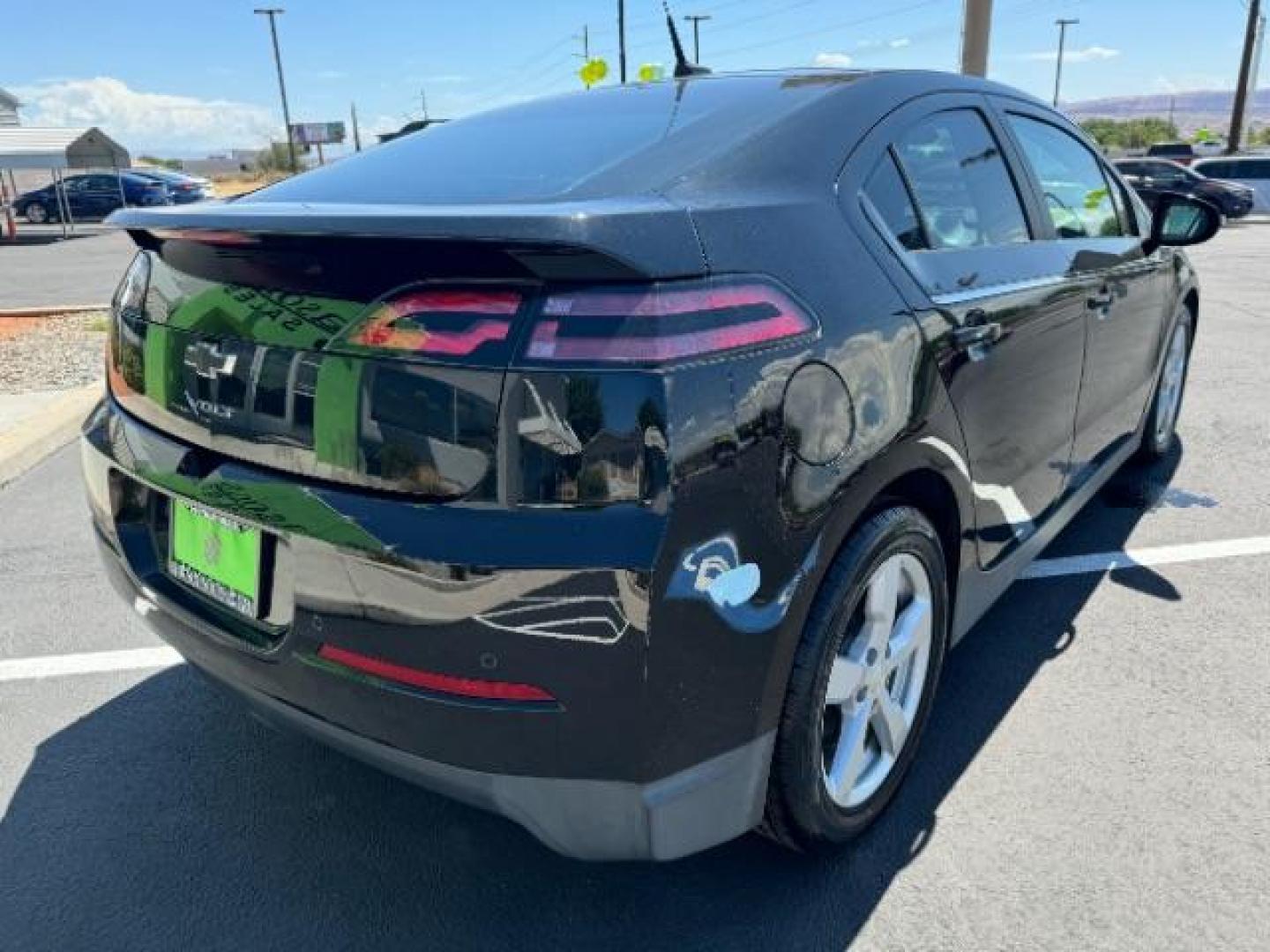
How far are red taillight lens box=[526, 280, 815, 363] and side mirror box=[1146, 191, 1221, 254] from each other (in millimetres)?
2806

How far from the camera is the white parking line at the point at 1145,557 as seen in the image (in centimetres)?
361

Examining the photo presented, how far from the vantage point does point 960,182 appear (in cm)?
250

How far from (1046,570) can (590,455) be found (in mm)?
2682

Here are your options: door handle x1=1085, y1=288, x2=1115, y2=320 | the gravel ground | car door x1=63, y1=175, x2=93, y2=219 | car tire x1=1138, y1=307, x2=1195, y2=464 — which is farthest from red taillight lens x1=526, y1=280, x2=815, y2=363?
car door x1=63, y1=175, x2=93, y2=219

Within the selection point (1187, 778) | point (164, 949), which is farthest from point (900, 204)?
point (164, 949)

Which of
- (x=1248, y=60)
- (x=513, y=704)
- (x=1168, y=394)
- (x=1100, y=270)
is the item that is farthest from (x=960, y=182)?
(x=1248, y=60)

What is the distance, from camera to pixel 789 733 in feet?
5.98

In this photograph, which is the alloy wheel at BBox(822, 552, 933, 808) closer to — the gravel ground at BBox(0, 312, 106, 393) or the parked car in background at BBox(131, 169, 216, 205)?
the gravel ground at BBox(0, 312, 106, 393)

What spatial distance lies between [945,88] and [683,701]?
182 cm

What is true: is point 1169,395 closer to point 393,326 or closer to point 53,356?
point 393,326

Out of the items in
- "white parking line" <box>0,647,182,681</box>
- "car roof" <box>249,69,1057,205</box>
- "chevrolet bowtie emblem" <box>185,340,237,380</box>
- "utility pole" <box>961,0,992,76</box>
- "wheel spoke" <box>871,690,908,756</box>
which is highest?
"utility pole" <box>961,0,992,76</box>

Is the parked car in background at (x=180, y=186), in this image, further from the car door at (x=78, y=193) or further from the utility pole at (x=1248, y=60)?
the utility pole at (x=1248, y=60)

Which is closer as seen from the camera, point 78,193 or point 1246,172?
point 1246,172

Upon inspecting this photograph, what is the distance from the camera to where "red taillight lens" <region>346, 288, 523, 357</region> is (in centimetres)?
153
